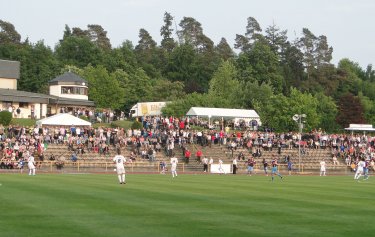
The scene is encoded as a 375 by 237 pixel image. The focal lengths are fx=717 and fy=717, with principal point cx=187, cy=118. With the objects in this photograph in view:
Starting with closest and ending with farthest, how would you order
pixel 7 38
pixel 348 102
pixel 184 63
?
1. pixel 348 102
2. pixel 184 63
3. pixel 7 38

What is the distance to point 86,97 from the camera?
9488cm

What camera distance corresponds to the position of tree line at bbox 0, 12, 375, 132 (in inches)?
4045

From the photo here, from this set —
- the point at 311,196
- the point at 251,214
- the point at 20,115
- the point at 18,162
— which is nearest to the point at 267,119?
the point at 20,115

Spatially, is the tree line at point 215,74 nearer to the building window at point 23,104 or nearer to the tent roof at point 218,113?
the tent roof at point 218,113

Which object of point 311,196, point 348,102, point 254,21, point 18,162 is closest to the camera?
point 311,196

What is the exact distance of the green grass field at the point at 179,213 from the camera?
16609 millimetres

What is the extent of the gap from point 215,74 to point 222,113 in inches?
1333

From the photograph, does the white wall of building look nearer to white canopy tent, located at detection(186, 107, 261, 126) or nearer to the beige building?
the beige building

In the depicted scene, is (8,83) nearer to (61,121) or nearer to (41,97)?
(41,97)

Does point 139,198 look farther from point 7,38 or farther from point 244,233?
point 7,38

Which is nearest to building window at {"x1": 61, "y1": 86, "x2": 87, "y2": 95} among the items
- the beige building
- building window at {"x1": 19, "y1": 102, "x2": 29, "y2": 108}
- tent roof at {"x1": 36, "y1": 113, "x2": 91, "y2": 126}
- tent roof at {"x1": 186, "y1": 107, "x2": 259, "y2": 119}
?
the beige building

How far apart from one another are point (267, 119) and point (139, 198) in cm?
7425

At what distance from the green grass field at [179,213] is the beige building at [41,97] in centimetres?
5319

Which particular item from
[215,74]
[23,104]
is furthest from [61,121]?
[215,74]
